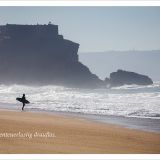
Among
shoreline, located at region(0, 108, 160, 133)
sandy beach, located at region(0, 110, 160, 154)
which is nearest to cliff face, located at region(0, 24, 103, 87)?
shoreline, located at region(0, 108, 160, 133)

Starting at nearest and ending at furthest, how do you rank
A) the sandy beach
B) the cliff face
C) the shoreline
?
the sandy beach → the shoreline → the cliff face

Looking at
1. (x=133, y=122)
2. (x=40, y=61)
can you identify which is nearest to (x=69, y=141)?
(x=133, y=122)

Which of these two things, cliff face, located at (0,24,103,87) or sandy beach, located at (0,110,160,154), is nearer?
sandy beach, located at (0,110,160,154)

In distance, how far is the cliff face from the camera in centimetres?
4994

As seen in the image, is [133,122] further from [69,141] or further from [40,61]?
[40,61]

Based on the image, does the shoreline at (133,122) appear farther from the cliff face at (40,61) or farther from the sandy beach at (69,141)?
the cliff face at (40,61)

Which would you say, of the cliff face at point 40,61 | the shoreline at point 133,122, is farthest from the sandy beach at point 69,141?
the cliff face at point 40,61

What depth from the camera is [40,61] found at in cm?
5175

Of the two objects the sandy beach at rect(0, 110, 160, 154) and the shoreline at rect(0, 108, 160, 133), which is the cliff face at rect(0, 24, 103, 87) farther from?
the sandy beach at rect(0, 110, 160, 154)

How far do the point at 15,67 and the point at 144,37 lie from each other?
159 feet

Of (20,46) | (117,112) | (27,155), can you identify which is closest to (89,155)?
(27,155)

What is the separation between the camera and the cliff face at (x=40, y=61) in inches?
1966
